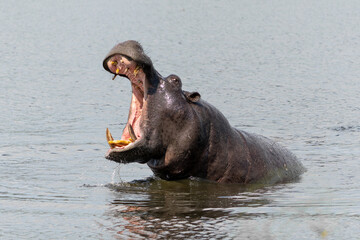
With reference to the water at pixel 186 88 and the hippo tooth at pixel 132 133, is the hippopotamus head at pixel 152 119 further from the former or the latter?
the water at pixel 186 88

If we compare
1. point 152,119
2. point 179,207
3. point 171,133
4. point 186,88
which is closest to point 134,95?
point 152,119

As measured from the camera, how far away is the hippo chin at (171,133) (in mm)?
6727

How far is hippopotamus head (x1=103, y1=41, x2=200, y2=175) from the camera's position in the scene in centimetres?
673

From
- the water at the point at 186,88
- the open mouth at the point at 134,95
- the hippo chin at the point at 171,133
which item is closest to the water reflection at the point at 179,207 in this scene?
the water at the point at 186,88

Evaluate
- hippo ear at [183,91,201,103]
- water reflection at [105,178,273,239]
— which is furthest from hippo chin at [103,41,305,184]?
water reflection at [105,178,273,239]

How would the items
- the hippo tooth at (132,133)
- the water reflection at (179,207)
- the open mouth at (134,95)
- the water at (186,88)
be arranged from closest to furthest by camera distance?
the water reflection at (179,207) < the water at (186,88) < the open mouth at (134,95) < the hippo tooth at (132,133)

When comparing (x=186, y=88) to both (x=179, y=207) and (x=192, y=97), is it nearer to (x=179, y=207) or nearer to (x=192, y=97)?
(x=192, y=97)

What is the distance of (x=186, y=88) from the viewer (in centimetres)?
1578

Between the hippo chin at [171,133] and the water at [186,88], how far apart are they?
23cm

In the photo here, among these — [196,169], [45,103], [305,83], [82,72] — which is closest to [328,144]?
[196,169]

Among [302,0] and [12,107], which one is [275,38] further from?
[302,0]

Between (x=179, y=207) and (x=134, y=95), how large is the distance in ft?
3.58

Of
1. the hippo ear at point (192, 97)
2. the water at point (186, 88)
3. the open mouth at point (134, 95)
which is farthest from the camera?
the hippo ear at point (192, 97)

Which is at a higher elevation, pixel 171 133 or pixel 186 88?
pixel 186 88
